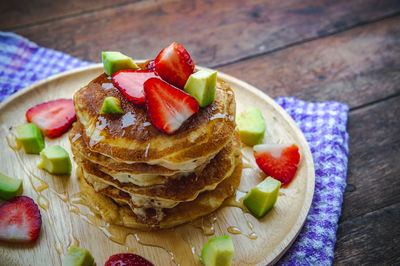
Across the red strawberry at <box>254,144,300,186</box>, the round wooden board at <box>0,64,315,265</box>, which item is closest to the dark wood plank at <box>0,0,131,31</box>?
the round wooden board at <box>0,64,315,265</box>

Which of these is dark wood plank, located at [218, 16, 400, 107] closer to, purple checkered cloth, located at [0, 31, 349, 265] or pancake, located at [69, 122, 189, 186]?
purple checkered cloth, located at [0, 31, 349, 265]

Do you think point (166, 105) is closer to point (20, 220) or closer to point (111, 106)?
point (111, 106)

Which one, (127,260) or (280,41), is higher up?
(280,41)

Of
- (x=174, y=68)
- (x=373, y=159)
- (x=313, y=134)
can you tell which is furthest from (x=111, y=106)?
(x=373, y=159)

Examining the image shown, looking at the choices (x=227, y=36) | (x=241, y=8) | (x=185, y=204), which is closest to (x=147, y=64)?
(x=185, y=204)

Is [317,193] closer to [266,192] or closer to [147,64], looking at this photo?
[266,192]
